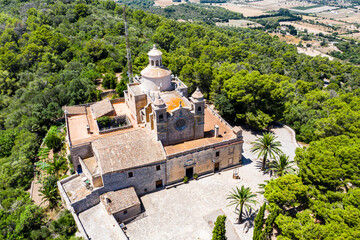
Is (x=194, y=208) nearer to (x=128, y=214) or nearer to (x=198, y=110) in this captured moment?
(x=128, y=214)

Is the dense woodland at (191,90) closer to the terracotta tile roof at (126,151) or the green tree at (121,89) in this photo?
the green tree at (121,89)

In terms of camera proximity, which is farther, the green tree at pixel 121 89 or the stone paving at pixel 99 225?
the green tree at pixel 121 89

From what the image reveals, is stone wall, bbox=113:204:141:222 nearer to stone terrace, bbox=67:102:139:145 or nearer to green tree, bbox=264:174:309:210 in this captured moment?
stone terrace, bbox=67:102:139:145

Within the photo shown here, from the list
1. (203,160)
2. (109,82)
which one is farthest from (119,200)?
(109,82)

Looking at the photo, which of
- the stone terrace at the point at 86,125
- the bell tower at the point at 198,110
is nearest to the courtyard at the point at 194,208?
the bell tower at the point at 198,110

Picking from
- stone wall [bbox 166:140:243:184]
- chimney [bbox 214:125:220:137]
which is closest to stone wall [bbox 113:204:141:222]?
stone wall [bbox 166:140:243:184]

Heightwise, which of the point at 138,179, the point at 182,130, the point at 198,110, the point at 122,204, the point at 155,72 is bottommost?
the point at 122,204

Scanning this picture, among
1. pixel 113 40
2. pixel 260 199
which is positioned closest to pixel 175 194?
pixel 260 199
